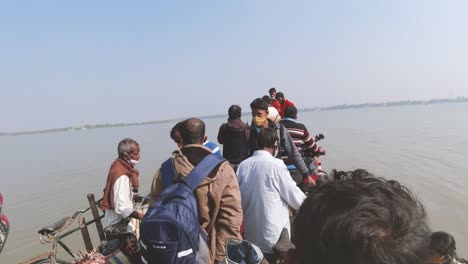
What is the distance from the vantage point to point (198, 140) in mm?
2658

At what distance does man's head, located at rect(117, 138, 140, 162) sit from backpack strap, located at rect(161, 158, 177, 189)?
1.40 metres

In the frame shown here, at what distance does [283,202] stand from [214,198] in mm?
865

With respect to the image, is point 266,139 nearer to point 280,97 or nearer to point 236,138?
point 236,138

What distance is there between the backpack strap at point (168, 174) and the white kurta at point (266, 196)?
31.0 inches

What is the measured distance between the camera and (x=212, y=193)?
93.7 inches

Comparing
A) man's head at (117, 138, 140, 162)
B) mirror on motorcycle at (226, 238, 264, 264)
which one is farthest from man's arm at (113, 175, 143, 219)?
mirror on motorcycle at (226, 238, 264, 264)

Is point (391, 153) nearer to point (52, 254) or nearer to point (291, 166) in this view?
point (291, 166)

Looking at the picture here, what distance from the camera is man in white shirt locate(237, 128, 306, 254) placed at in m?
2.92

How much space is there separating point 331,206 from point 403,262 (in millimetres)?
200

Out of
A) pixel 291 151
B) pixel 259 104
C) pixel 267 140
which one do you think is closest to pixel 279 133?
pixel 291 151

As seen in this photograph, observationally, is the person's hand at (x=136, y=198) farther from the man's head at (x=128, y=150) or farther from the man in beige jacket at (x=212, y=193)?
the man in beige jacket at (x=212, y=193)

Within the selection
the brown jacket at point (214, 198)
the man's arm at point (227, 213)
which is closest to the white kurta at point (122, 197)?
the brown jacket at point (214, 198)

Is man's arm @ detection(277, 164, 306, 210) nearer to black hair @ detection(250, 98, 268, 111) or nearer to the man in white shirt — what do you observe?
the man in white shirt

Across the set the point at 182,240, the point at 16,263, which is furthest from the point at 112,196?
the point at 16,263
